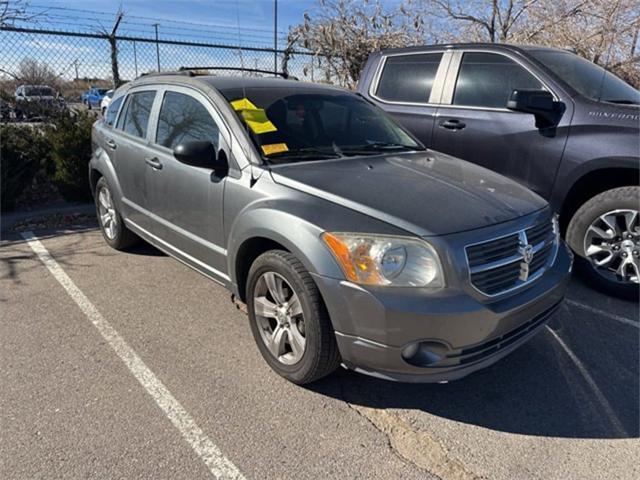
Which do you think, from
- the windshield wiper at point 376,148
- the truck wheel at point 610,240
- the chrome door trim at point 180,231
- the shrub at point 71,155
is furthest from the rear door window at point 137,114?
the truck wheel at point 610,240

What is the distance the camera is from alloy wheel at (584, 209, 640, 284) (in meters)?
3.99

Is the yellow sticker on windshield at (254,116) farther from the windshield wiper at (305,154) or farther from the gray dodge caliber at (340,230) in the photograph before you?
the windshield wiper at (305,154)

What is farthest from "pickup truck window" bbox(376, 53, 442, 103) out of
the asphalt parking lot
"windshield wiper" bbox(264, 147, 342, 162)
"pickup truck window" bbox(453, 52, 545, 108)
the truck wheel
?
the asphalt parking lot

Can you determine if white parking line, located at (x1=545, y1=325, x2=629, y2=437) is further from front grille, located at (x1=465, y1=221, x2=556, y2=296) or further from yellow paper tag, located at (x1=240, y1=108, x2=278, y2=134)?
yellow paper tag, located at (x1=240, y1=108, x2=278, y2=134)

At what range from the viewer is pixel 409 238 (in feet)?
7.88

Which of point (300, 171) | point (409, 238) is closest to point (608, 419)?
point (409, 238)

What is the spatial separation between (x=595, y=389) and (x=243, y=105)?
2.83 meters

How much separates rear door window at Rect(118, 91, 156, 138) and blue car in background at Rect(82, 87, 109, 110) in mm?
3693

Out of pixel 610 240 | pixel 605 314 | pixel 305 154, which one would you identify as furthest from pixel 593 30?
pixel 305 154

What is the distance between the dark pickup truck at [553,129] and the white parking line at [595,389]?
1066 millimetres

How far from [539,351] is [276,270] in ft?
6.24

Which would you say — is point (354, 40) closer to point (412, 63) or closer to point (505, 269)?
point (412, 63)

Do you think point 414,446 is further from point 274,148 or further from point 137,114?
point 137,114

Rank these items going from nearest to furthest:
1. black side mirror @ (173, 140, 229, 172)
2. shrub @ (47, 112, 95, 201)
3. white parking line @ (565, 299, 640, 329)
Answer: black side mirror @ (173, 140, 229, 172) < white parking line @ (565, 299, 640, 329) < shrub @ (47, 112, 95, 201)
